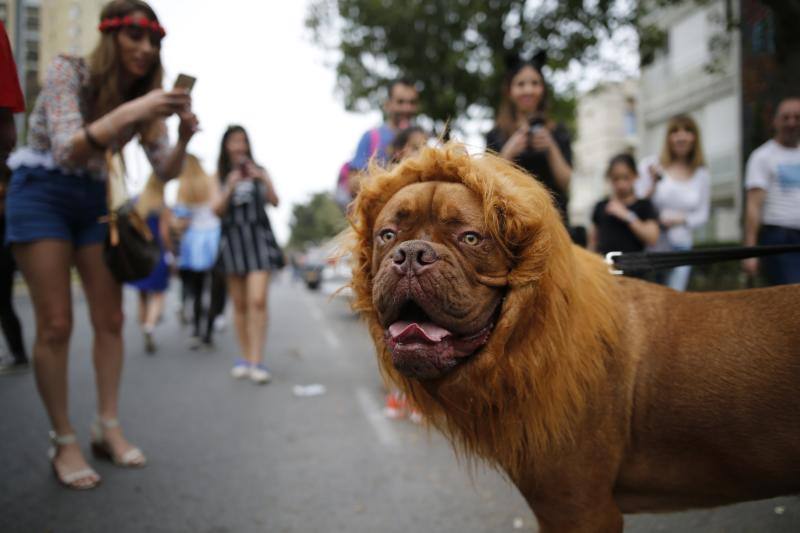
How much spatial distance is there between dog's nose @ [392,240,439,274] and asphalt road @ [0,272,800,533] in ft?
2.67

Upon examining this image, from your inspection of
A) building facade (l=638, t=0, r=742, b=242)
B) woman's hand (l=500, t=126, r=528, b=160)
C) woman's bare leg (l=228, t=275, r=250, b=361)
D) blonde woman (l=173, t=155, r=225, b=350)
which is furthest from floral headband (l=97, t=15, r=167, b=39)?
building facade (l=638, t=0, r=742, b=242)

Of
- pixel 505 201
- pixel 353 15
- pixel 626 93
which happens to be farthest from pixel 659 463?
pixel 626 93

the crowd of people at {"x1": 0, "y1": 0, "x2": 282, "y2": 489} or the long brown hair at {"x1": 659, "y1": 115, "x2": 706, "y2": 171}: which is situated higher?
the long brown hair at {"x1": 659, "y1": 115, "x2": 706, "y2": 171}

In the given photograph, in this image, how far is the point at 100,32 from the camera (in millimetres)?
3000

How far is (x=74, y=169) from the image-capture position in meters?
3.05

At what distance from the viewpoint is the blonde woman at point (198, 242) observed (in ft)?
25.5

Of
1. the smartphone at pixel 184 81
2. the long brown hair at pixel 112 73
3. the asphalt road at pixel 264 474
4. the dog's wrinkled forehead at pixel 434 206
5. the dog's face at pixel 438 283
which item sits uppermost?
the long brown hair at pixel 112 73

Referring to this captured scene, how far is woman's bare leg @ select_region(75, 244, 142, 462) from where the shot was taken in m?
3.25

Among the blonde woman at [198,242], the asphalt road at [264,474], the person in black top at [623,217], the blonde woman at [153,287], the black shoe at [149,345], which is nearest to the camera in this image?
the asphalt road at [264,474]

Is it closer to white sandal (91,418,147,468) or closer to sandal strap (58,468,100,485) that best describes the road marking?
white sandal (91,418,147,468)

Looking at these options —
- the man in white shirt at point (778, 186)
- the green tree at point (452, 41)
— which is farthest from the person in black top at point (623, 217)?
the green tree at point (452, 41)

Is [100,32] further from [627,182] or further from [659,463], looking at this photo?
[627,182]

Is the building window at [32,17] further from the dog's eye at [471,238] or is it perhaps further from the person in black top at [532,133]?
the dog's eye at [471,238]

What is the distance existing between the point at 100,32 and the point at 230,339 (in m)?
6.11
